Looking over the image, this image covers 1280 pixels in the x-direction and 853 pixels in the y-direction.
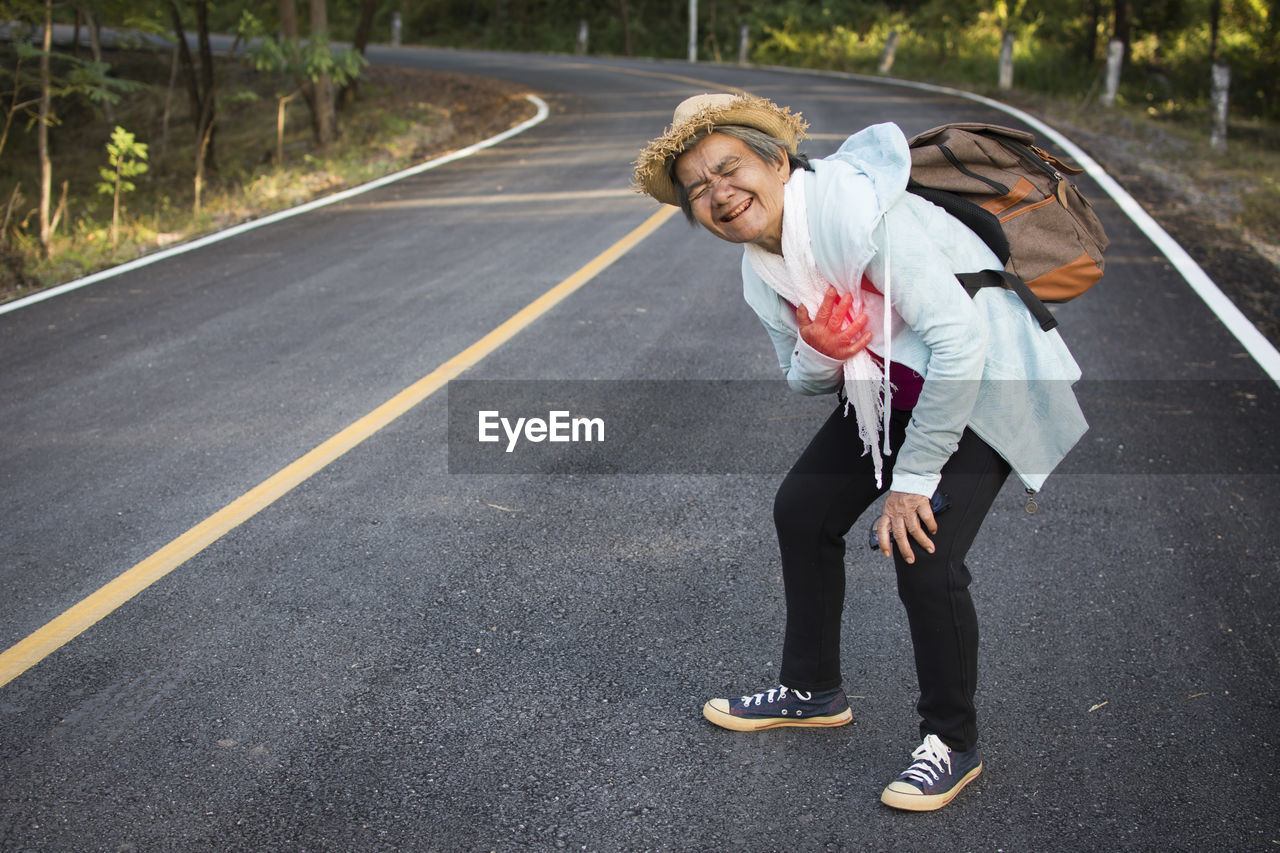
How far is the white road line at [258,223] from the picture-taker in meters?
7.80

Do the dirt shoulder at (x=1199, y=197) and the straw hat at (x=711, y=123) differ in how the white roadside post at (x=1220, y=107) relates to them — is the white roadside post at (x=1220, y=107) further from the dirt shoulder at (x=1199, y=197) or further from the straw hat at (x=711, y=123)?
the straw hat at (x=711, y=123)

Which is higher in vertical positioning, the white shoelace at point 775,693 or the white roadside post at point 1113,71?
the white roadside post at point 1113,71

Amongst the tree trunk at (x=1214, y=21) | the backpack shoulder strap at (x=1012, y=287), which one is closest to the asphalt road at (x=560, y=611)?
the backpack shoulder strap at (x=1012, y=287)

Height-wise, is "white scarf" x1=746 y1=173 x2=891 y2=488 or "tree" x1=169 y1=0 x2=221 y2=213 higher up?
"tree" x1=169 y1=0 x2=221 y2=213

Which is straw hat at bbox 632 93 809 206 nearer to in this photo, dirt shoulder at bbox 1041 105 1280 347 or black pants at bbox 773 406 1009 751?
black pants at bbox 773 406 1009 751

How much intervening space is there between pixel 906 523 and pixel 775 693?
813mm

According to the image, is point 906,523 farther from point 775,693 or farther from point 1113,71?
point 1113,71

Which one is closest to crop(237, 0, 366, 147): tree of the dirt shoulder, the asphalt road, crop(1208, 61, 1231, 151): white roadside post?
the asphalt road

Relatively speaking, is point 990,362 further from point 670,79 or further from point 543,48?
point 543,48

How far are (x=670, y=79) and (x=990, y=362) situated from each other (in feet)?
68.3

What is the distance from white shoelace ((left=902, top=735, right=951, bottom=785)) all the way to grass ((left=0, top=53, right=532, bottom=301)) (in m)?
7.59

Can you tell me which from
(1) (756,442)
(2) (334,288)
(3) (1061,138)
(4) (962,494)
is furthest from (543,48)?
(4) (962,494)

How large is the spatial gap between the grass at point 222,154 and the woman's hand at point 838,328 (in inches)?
289

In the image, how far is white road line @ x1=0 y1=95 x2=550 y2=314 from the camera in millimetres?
7805
